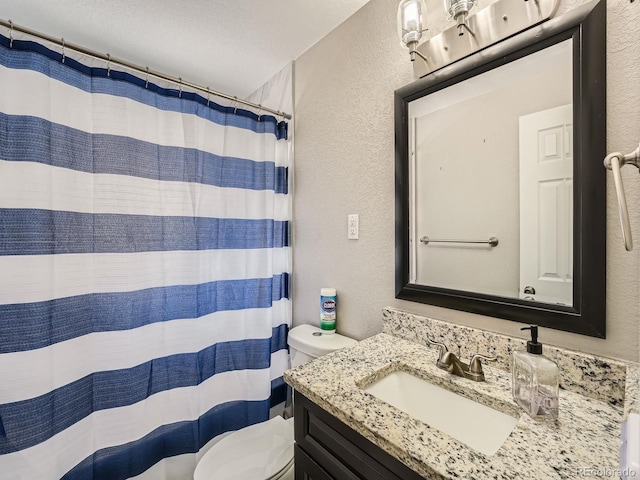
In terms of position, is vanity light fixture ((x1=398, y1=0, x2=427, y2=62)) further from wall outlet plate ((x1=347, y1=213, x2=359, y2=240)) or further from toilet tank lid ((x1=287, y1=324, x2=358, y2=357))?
toilet tank lid ((x1=287, y1=324, x2=358, y2=357))

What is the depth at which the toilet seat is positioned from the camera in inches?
41.7

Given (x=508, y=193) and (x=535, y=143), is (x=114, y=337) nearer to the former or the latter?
(x=508, y=193)

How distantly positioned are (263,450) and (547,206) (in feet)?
4.41

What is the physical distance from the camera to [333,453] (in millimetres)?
726

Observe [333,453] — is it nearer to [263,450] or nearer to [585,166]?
[263,450]

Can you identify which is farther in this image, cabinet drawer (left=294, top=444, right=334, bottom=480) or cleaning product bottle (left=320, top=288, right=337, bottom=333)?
cleaning product bottle (left=320, top=288, right=337, bottom=333)

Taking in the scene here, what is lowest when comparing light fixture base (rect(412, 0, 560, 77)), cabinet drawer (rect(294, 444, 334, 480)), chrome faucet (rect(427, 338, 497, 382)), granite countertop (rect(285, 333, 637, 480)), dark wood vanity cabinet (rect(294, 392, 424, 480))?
cabinet drawer (rect(294, 444, 334, 480))

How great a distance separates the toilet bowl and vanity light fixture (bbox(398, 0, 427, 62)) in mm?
1218

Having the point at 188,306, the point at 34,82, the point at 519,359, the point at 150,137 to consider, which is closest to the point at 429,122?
the point at 519,359

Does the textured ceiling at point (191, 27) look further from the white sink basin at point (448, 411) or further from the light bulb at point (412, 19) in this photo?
the white sink basin at point (448, 411)

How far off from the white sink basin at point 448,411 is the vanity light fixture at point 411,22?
3.68ft

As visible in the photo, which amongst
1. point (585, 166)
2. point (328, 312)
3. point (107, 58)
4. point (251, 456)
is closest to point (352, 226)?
point (328, 312)

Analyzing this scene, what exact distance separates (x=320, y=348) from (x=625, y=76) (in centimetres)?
129

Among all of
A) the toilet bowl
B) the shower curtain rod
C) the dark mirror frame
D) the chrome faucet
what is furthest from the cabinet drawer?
the shower curtain rod
